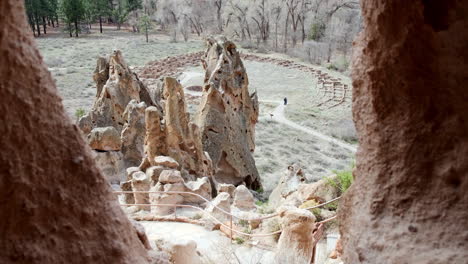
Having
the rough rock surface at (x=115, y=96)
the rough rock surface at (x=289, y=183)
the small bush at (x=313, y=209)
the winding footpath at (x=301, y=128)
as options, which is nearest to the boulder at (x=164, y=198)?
the small bush at (x=313, y=209)

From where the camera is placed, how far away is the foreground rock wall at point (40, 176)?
2.28 m

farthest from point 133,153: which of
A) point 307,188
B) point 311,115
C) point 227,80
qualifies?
point 311,115

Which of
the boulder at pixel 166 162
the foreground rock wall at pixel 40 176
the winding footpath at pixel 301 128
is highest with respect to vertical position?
the foreground rock wall at pixel 40 176

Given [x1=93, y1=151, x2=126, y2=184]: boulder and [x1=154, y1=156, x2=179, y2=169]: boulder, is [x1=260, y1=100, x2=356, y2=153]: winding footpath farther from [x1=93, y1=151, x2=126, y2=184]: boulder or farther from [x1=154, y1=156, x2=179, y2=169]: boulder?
[x1=154, y1=156, x2=179, y2=169]: boulder

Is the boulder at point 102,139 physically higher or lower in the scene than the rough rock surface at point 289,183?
higher

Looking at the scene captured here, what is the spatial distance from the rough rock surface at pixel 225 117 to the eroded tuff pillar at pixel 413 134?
920cm

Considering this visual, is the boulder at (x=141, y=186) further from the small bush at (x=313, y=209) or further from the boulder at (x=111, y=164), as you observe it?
the small bush at (x=313, y=209)

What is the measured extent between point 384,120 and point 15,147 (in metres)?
2.18

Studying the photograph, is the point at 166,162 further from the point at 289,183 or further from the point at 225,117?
the point at 225,117

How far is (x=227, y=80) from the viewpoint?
12.6m

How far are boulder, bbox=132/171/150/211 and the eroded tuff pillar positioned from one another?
5.93 metres

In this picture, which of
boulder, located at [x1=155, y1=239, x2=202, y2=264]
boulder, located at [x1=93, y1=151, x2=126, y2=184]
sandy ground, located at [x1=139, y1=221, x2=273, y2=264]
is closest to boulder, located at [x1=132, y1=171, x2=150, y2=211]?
sandy ground, located at [x1=139, y1=221, x2=273, y2=264]

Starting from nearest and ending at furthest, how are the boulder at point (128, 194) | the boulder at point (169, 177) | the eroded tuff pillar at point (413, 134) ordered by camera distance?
the eroded tuff pillar at point (413, 134)
the boulder at point (169, 177)
the boulder at point (128, 194)

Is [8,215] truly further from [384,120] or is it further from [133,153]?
[133,153]
